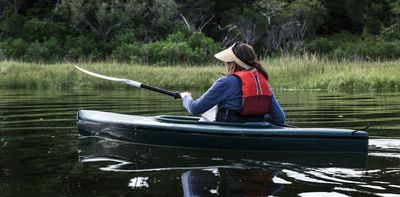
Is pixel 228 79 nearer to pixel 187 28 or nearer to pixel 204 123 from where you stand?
pixel 204 123

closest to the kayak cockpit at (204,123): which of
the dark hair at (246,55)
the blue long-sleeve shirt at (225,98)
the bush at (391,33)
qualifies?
the blue long-sleeve shirt at (225,98)

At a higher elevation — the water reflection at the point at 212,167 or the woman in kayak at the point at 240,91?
the woman in kayak at the point at 240,91

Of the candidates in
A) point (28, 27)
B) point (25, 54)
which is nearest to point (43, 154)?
point (25, 54)

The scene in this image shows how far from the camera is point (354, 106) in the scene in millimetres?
10523

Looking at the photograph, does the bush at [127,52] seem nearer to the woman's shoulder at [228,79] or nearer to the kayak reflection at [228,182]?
the woman's shoulder at [228,79]

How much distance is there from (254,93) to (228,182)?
1.45 metres

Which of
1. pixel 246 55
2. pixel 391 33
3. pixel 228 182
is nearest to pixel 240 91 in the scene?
pixel 246 55

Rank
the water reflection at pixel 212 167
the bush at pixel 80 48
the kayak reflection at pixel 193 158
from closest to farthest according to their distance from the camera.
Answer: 1. the water reflection at pixel 212 167
2. the kayak reflection at pixel 193 158
3. the bush at pixel 80 48

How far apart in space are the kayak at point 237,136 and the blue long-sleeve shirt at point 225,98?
0.16 meters

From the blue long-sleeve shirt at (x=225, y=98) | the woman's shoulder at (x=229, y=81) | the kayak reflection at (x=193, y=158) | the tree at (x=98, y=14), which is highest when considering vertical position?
the tree at (x=98, y=14)

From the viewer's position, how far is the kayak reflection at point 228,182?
386cm

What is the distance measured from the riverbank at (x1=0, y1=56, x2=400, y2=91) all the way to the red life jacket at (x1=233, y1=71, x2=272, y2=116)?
38.4ft

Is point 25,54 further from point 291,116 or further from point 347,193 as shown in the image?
point 347,193

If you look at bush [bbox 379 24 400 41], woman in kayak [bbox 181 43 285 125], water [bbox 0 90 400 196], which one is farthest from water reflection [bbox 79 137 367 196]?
bush [bbox 379 24 400 41]
